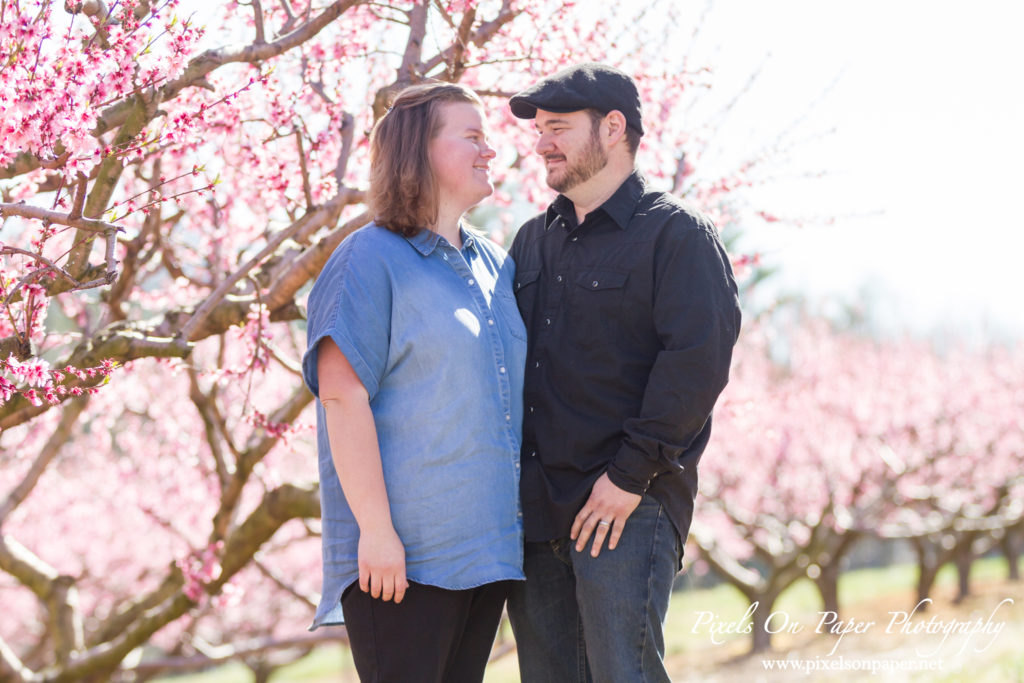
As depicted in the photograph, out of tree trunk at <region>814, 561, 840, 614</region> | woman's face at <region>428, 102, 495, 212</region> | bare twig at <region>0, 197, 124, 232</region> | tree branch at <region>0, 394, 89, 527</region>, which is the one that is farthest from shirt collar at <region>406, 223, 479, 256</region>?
tree trunk at <region>814, 561, 840, 614</region>

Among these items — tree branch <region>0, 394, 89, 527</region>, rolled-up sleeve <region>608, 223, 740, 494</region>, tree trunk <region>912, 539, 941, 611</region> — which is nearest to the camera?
rolled-up sleeve <region>608, 223, 740, 494</region>

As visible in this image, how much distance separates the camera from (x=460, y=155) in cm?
243

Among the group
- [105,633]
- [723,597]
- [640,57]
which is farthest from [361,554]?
[723,597]

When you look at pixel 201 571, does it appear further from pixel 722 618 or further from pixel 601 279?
pixel 722 618

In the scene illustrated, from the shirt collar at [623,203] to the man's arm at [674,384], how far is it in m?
0.23

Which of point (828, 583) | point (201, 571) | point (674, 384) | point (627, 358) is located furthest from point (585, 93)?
point (828, 583)

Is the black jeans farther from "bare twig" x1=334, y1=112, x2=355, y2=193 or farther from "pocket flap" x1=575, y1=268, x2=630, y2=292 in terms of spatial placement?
"bare twig" x1=334, y1=112, x2=355, y2=193

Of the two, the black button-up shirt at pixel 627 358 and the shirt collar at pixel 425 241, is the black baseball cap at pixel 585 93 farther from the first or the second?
the shirt collar at pixel 425 241

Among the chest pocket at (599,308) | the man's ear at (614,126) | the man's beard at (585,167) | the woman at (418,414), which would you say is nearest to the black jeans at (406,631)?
the woman at (418,414)

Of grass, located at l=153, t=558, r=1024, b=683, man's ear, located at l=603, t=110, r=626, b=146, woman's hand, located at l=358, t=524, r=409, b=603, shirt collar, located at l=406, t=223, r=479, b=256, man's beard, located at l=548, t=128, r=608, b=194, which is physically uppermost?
man's ear, located at l=603, t=110, r=626, b=146

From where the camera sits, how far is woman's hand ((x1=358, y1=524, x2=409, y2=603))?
83.9 inches

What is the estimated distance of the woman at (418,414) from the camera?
216 centimetres

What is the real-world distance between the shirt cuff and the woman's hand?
0.56 meters

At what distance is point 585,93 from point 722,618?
47.0ft
